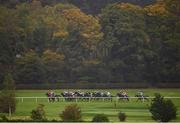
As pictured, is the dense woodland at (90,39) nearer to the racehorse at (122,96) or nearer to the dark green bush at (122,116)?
the racehorse at (122,96)

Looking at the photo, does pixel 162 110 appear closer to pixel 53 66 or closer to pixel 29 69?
pixel 53 66

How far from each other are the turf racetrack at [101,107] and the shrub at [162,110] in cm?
85

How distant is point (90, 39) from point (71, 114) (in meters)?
4.99

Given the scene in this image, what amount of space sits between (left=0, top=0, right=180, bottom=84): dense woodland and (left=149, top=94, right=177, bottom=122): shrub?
333 centimetres

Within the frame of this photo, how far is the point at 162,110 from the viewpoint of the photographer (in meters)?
24.9

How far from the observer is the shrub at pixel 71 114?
2542cm

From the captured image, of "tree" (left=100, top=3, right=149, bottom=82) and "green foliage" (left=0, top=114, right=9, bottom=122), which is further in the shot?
"tree" (left=100, top=3, right=149, bottom=82)

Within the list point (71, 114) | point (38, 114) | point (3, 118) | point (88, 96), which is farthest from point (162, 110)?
point (3, 118)

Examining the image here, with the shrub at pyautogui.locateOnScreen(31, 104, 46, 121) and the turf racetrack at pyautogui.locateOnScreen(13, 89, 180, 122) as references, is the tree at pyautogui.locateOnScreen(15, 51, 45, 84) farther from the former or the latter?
the shrub at pyautogui.locateOnScreen(31, 104, 46, 121)

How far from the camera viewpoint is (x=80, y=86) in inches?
1121

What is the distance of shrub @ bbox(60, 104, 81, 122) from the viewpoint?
2542 centimetres

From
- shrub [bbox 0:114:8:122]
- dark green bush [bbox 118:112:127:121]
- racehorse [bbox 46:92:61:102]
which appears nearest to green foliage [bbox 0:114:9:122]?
shrub [bbox 0:114:8:122]

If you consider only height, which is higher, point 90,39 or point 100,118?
point 90,39

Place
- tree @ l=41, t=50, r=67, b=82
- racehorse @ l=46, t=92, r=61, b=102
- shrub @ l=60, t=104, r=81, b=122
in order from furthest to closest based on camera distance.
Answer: tree @ l=41, t=50, r=67, b=82 → racehorse @ l=46, t=92, r=61, b=102 → shrub @ l=60, t=104, r=81, b=122
